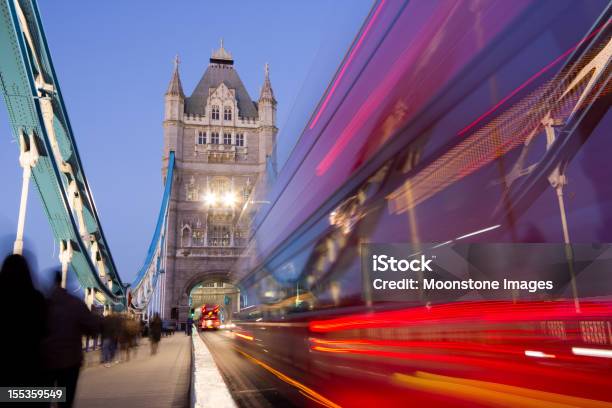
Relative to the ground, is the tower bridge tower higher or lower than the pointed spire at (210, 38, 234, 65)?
lower

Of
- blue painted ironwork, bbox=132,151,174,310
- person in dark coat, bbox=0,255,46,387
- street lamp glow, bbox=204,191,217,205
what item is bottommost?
person in dark coat, bbox=0,255,46,387

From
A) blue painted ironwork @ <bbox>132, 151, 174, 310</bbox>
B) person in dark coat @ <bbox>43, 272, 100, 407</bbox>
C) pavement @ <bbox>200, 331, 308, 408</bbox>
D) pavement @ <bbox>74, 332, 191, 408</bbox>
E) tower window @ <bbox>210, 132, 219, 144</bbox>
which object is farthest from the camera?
tower window @ <bbox>210, 132, 219, 144</bbox>

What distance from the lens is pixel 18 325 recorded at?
10.7 ft

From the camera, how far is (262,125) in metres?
53.7

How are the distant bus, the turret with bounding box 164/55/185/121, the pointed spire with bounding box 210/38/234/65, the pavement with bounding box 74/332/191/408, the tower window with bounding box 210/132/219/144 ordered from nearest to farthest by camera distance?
the pavement with bounding box 74/332/191/408 → the distant bus → the turret with bounding box 164/55/185/121 → the tower window with bounding box 210/132/219/144 → the pointed spire with bounding box 210/38/234/65

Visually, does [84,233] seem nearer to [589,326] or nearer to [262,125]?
[589,326]

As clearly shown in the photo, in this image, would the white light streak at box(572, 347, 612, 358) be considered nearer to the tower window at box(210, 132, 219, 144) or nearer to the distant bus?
the distant bus

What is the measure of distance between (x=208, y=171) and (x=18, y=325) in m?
48.8

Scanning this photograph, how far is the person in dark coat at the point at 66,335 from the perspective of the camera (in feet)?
13.1

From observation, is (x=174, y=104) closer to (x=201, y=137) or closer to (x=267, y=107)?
(x=201, y=137)

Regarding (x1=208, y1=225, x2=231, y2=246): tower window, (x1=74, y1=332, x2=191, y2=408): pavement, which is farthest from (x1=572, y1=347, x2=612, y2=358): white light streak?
(x1=208, y1=225, x2=231, y2=246): tower window

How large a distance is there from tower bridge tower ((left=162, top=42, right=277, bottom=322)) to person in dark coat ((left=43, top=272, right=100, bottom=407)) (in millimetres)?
43407

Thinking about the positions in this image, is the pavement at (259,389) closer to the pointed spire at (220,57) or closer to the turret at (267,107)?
the turret at (267,107)

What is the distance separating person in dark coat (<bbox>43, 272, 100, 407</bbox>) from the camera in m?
4.00
